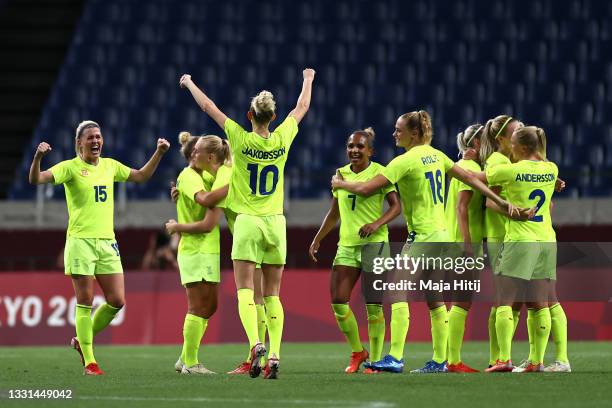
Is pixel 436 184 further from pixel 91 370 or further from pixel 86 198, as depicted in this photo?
pixel 91 370

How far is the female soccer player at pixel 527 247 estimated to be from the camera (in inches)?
387

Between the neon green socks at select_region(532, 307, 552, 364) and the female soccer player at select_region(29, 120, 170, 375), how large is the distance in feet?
10.7

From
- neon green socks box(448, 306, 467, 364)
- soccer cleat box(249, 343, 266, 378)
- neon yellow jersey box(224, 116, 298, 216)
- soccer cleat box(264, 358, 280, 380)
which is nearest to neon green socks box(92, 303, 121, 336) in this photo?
neon yellow jersey box(224, 116, 298, 216)

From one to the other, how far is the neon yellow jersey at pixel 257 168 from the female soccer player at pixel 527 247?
1704 millimetres

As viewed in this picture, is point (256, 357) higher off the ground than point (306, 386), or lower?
higher

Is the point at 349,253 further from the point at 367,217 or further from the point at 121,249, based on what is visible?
the point at 121,249

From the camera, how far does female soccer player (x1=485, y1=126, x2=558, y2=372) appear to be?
9.84m

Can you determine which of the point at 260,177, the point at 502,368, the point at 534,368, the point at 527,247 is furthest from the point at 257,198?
the point at 534,368

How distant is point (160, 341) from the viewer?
16.7 meters

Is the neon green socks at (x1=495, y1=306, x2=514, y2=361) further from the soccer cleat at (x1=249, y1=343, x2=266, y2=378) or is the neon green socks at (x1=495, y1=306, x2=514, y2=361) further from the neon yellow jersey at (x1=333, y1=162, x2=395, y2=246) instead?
the soccer cleat at (x1=249, y1=343, x2=266, y2=378)

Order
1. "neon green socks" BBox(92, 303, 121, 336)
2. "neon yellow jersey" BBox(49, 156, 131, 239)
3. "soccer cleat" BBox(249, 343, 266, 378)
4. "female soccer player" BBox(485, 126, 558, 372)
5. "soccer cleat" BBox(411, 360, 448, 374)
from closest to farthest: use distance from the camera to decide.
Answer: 1. "soccer cleat" BBox(249, 343, 266, 378)
2. "female soccer player" BBox(485, 126, 558, 372)
3. "soccer cleat" BBox(411, 360, 448, 374)
4. "neon yellow jersey" BBox(49, 156, 131, 239)
5. "neon green socks" BBox(92, 303, 121, 336)

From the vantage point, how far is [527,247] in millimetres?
9820

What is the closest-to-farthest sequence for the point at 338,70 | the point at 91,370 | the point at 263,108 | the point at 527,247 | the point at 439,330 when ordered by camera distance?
the point at 263,108 < the point at 527,247 < the point at 439,330 < the point at 91,370 < the point at 338,70

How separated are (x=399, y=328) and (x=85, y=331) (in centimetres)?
254
